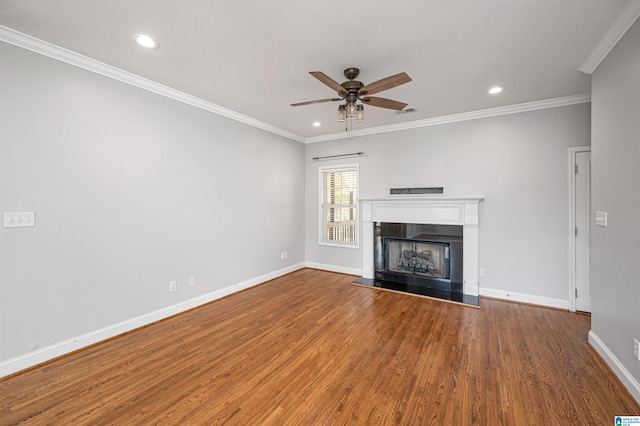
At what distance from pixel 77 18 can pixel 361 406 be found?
351cm

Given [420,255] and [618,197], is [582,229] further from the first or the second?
[420,255]

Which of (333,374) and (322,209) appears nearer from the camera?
(333,374)

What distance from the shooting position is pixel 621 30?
207 centimetres

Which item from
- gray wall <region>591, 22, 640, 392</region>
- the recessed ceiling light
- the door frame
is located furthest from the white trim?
the recessed ceiling light

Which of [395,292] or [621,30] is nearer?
[621,30]

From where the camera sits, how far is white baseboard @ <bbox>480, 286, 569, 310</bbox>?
3546 millimetres

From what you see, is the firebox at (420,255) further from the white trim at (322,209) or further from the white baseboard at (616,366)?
the white baseboard at (616,366)

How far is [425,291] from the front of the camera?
4191 millimetres

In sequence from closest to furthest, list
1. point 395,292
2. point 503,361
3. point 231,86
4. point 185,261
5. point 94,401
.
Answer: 1. point 94,401
2. point 503,361
3. point 231,86
4. point 185,261
5. point 395,292

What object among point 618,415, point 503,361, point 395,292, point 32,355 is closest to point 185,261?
point 32,355

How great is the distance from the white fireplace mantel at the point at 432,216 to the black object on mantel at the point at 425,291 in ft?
0.45

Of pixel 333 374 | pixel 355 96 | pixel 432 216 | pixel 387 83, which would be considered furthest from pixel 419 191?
pixel 333 374

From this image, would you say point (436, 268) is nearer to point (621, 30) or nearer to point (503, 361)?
point (503, 361)

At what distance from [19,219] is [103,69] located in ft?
5.23
